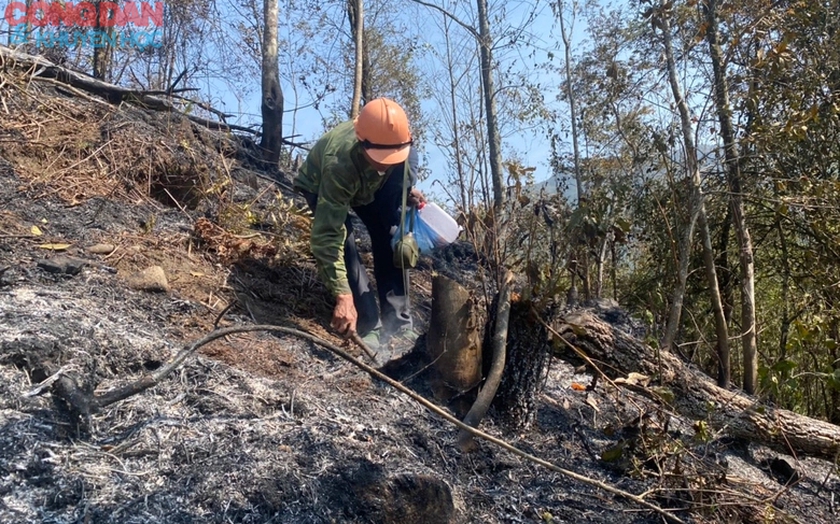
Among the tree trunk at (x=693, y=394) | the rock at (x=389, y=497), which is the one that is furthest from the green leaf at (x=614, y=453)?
the rock at (x=389, y=497)

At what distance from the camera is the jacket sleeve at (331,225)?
3281mm

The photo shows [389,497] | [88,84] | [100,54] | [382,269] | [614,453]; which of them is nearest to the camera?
[389,497]

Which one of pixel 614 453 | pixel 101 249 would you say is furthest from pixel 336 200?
pixel 614 453

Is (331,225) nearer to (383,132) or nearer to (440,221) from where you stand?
(383,132)

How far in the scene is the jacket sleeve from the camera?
3.28 m

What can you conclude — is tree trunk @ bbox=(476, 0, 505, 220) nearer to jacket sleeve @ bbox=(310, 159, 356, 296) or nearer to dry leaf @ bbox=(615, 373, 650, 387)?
jacket sleeve @ bbox=(310, 159, 356, 296)

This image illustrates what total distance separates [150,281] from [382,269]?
1.37 meters

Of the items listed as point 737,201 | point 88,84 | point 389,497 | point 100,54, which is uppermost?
point 100,54

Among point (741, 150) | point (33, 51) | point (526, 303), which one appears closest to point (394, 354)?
point (526, 303)

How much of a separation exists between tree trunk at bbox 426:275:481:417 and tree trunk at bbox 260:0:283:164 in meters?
3.99

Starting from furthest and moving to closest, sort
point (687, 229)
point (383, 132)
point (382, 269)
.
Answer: point (382, 269), point (687, 229), point (383, 132)

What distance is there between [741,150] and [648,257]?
6.66ft

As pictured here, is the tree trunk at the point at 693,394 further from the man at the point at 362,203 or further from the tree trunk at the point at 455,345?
the man at the point at 362,203

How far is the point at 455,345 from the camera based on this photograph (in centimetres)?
286
